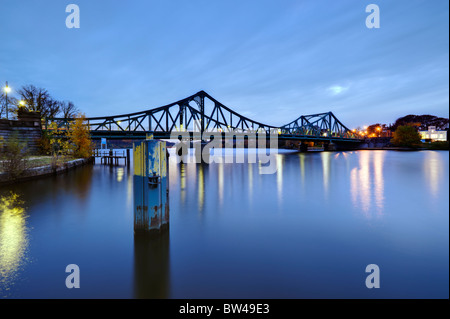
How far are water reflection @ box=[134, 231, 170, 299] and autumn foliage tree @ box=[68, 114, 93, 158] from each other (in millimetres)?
33392

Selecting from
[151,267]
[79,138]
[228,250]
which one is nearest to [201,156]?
[79,138]

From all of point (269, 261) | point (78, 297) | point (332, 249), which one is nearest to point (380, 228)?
point (332, 249)

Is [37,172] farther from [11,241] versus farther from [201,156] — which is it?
[201,156]

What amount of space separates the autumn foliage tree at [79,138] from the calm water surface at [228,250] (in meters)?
23.6

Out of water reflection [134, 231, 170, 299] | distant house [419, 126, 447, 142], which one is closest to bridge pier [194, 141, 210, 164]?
water reflection [134, 231, 170, 299]

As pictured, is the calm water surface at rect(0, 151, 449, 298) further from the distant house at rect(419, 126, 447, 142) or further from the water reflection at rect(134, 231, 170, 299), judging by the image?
the distant house at rect(419, 126, 447, 142)

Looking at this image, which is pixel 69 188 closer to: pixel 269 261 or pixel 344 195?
pixel 269 261

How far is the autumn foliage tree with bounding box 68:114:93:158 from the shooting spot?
34.2 meters

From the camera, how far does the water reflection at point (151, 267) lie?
191 inches

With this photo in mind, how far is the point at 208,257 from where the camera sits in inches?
256

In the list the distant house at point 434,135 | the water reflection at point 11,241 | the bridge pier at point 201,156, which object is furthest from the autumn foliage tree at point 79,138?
the distant house at point 434,135

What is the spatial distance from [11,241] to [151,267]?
5.14m

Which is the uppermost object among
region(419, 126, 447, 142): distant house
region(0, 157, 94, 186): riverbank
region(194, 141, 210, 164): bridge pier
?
region(419, 126, 447, 142): distant house

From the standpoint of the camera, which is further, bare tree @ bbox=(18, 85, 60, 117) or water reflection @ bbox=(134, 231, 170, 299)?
bare tree @ bbox=(18, 85, 60, 117)
